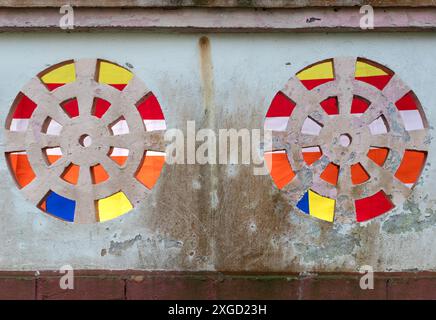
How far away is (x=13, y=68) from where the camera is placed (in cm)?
464

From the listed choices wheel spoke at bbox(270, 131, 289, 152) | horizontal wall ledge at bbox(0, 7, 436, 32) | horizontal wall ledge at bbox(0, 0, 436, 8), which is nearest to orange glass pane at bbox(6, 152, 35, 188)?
horizontal wall ledge at bbox(0, 7, 436, 32)

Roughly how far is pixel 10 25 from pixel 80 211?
1142mm

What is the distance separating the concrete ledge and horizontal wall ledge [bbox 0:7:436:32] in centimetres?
142

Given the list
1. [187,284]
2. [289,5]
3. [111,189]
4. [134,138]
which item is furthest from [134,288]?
[289,5]

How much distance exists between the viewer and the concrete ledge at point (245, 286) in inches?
178

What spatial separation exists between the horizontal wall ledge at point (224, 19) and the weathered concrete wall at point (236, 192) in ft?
0.26

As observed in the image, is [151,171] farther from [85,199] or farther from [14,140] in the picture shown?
[14,140]

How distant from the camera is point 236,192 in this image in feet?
15.1

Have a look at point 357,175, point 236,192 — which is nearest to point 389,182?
point 357,175

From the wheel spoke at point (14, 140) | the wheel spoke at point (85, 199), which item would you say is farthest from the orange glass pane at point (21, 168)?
the wheel spoke at point (85, 199)

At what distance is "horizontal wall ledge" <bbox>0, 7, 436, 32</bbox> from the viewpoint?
4.50 meters
